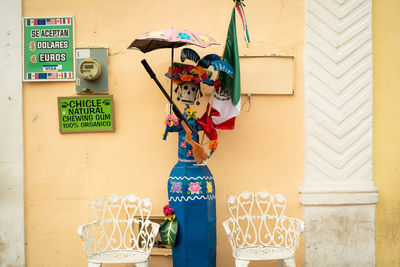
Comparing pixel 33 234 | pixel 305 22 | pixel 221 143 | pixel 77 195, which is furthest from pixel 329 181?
pixel 33 234

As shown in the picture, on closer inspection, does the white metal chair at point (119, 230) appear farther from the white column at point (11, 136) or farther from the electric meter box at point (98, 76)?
the electric meter box at point (98, 76)

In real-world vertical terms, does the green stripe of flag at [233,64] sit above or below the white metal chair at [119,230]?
above

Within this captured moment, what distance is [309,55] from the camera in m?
5.14

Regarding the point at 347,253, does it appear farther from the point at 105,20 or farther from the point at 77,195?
the point at 105,20

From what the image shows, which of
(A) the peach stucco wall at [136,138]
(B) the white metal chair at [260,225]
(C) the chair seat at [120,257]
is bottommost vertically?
(C) the chair seat at [120,257]

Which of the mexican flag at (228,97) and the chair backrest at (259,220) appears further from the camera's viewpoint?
the chair backrest at (259,220)

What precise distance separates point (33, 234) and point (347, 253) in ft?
11.0

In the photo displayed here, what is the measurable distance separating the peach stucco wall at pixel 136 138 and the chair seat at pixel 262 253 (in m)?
0.58

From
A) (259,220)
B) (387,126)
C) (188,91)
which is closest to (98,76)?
(188,91)

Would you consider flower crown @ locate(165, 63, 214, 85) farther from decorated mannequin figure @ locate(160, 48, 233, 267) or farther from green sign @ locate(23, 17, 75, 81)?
green sign @ locate(23, 17, 75, 81)

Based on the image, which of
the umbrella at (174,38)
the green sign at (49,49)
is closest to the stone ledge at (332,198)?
the umbrella at (174,38)

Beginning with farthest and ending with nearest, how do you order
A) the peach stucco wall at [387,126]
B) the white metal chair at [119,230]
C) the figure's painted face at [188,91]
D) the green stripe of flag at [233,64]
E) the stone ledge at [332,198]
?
1. the peach stucco wall at [387,126]
2. the stone ledge at [332,198]
3. the figure's painted face at [188,91]
4. the green stripe of flag at [233,64]
5. the white metal chair at [119,230]

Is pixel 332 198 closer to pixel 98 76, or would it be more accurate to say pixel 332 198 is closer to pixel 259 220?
pixel 259 220

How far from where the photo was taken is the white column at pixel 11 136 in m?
5.20
